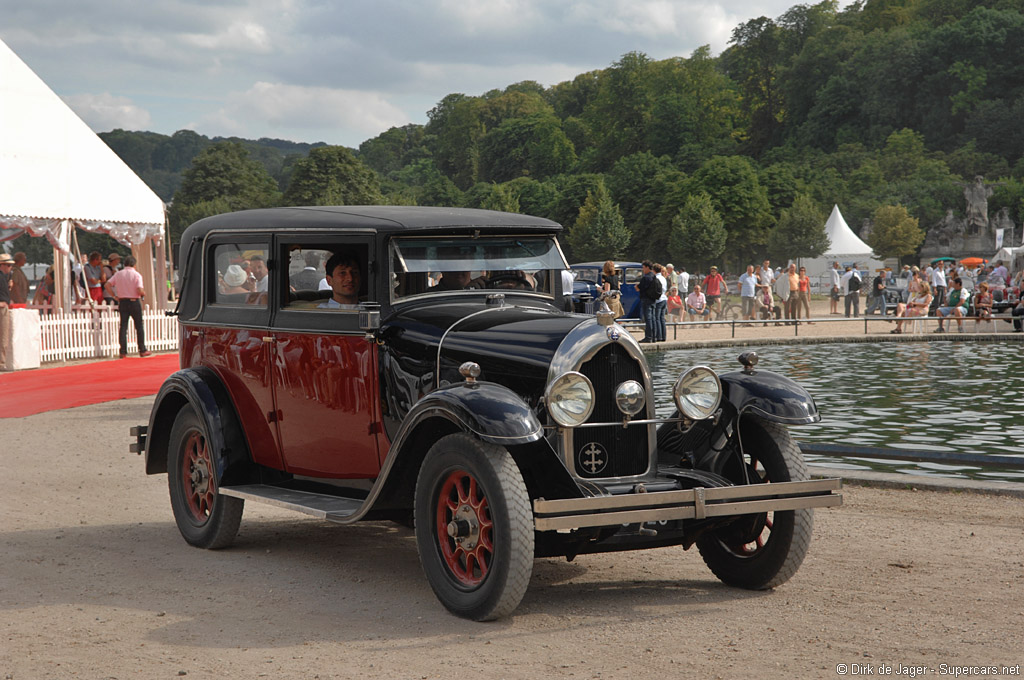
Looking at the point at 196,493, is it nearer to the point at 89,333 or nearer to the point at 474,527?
the point at 474,527

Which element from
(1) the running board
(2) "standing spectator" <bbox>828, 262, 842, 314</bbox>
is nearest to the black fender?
(1) the running board

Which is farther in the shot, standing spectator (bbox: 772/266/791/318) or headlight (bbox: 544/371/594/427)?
standing spectator (bbox: 772/266/791/318)

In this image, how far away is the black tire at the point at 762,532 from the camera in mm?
5949

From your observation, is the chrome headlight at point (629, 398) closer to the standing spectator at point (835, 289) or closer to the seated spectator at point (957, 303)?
the seated spectator at point (957, 303)

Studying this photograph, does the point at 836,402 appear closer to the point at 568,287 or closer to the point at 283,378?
the point at 568,287

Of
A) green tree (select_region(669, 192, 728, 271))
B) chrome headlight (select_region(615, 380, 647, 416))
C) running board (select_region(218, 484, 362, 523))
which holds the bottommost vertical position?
running board (select_region(218, 484, 362, 523))

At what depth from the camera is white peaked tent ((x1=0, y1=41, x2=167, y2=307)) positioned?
22531mm

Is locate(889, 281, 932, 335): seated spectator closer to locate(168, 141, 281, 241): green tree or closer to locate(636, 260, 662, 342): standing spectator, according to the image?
locate(636, 260, 662, 342): standing spectator

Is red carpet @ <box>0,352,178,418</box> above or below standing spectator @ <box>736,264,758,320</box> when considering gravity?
below

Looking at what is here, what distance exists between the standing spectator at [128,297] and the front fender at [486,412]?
18.0 meters

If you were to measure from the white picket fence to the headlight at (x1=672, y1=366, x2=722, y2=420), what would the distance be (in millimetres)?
17664

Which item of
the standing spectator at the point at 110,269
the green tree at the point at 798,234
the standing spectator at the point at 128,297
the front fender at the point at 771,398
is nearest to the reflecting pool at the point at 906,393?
the front fender at the point at 771,398

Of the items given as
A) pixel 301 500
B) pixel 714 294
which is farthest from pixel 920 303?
pixel 301 500

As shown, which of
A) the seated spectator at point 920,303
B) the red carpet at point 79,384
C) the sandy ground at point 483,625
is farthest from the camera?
the seated spectator at point 920,303
